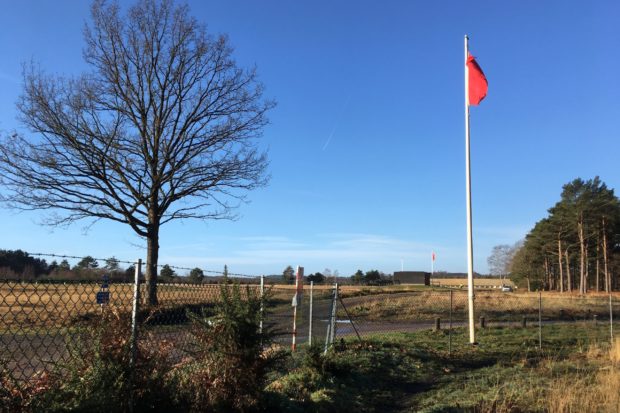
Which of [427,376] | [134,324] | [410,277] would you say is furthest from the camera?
[410,277]

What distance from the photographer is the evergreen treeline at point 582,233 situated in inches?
2482

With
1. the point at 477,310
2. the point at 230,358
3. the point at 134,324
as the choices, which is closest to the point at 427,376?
the point at 230,358

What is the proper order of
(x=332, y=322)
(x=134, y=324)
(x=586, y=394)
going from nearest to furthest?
(x=134, y=324), (x=586, y=394), (x=332, y=322)

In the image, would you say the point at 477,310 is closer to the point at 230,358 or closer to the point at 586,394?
the point at 586,394

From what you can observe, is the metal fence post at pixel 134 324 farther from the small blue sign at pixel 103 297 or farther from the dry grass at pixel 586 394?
the dry grass at pixel 586 394

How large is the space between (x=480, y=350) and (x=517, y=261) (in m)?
84.8

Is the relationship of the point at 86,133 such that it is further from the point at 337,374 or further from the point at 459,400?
the point at 459,400

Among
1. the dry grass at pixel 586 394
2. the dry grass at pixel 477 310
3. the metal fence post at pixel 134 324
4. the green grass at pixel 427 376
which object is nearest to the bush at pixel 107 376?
the metal fence post at pixel 134 324

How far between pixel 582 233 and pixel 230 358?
67119 millimetres

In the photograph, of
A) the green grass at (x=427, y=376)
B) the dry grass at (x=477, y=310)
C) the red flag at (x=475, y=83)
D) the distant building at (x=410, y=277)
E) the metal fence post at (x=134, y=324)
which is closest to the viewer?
the metal fence post at (x=134, y=324)

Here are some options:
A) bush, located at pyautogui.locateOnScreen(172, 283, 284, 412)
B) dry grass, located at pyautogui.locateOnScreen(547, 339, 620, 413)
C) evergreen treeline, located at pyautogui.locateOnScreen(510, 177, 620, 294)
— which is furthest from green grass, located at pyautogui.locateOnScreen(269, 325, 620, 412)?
evergreen treeline, located at pyautogui.locateOnScreen(510, 177, 620, 294)

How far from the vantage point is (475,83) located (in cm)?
1664

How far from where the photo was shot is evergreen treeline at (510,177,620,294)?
2482 inches

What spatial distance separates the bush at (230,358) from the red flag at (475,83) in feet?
41.4
